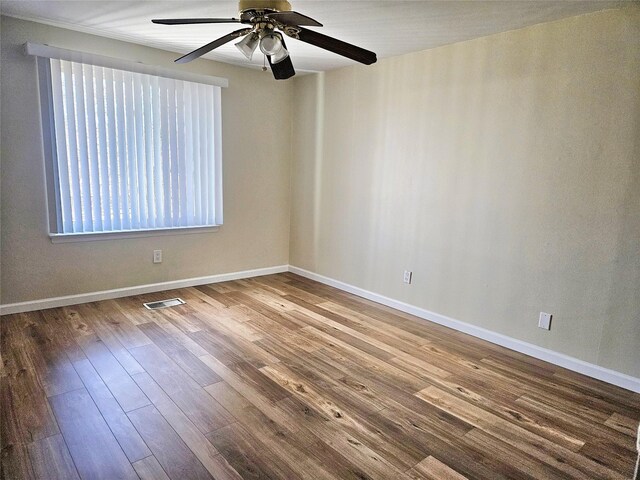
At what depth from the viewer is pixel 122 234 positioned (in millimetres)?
3730

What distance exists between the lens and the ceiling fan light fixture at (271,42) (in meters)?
2.03

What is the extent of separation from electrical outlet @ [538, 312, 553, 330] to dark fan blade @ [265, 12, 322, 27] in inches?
94.7

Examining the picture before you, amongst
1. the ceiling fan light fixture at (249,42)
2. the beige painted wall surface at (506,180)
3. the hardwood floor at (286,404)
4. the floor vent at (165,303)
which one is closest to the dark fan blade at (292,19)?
the ceiling fan light fixture at (249,42)

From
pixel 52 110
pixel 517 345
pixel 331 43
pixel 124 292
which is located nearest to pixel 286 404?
pixel 517 345

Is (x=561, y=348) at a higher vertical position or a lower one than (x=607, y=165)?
lower

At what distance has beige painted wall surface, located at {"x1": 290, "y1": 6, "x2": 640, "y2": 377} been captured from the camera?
8.16 feet

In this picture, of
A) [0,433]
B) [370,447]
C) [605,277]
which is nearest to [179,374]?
[0,433]

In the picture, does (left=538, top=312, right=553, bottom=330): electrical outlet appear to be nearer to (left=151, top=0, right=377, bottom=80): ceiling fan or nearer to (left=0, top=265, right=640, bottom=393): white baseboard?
(left=0, top=265, right=640, bottom=393): white baseboard

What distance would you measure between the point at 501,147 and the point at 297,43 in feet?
5.87

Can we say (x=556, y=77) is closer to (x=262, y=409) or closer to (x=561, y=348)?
(x=561, y=348)

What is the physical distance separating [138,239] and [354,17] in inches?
107

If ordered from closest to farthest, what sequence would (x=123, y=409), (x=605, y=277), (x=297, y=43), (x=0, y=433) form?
(x=0, y=433) → (x=123, y=409) → (x=605, y=277) → (x=297, y=43)

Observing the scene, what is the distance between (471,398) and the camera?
2352 millimetres

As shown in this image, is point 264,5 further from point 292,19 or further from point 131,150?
point 131,150
